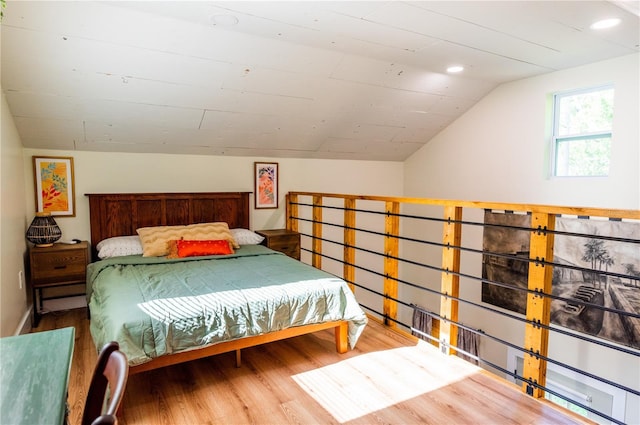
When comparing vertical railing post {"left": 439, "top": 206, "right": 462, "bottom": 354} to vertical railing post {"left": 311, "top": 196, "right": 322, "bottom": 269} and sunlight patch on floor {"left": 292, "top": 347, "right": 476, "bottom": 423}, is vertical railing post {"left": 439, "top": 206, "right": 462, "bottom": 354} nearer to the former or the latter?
sunlight patch on floor {"left": 292, "top": 347, "right": 476, "bottom": 423}

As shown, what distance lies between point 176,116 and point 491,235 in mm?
3597

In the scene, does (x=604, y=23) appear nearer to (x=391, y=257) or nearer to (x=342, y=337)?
(x=391, y=257)

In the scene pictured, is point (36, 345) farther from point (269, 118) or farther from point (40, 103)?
point (269, 118)

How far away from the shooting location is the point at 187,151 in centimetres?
425

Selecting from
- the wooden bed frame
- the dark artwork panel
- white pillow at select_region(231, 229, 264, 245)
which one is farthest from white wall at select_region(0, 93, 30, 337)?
the dark artwork panel

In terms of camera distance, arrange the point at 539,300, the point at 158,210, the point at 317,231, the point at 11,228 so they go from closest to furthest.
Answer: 1. the point at 539,300
2. the point at 11,228
3. the point at 158,210
4. the point at 317,231

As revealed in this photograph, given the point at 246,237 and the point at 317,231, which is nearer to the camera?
the point at 246,237

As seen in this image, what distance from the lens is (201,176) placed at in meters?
4.42

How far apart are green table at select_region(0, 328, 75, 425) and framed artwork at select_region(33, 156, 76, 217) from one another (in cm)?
276

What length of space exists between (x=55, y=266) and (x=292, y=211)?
8.26 ft

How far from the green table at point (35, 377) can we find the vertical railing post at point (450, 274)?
2.20m

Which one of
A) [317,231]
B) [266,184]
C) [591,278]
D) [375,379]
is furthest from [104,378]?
[591,278]

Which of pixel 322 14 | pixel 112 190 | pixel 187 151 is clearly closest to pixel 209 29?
pixel 322 14

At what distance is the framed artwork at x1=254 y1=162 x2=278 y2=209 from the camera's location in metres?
4.74
